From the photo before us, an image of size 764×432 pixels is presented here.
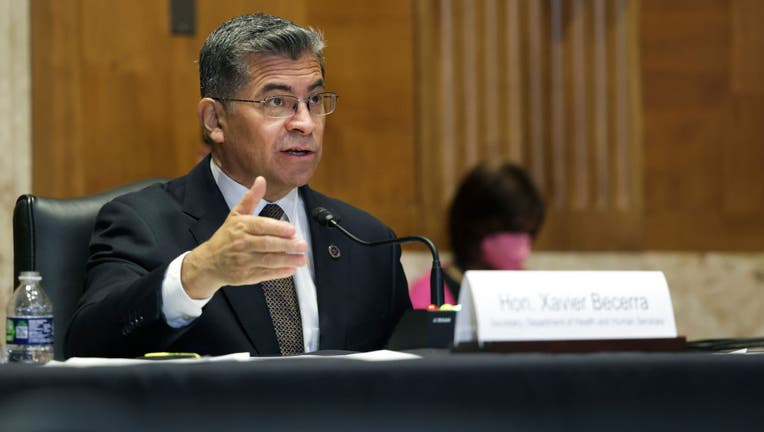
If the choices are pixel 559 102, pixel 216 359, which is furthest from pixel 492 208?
pixel 216 359

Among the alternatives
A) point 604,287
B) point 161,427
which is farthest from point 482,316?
point 161,427

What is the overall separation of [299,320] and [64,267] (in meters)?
0.56

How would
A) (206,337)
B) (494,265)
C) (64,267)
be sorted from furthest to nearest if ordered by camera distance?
(494,265)
(64,267)
(206,337)

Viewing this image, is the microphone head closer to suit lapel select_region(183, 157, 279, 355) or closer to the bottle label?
suit lapel select_region(183, 157, 279, 355)

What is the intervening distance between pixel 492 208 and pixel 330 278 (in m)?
1.75

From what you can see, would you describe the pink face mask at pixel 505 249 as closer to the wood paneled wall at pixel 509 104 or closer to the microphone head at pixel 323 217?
the wood paneled wall at pixel 509 104

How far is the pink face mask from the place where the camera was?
4.30 m

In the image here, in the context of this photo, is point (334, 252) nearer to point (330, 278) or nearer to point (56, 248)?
point (330, 278)

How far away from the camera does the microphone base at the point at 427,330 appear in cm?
200

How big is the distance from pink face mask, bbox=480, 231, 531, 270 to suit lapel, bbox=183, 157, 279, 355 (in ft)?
5.65

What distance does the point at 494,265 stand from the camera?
4.30 m

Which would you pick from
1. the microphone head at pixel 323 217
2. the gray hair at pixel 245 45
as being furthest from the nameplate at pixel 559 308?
the gray hair at pixel 245 45

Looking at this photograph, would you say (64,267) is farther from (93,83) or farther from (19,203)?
(93,83)

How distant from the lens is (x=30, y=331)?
2053 mm
